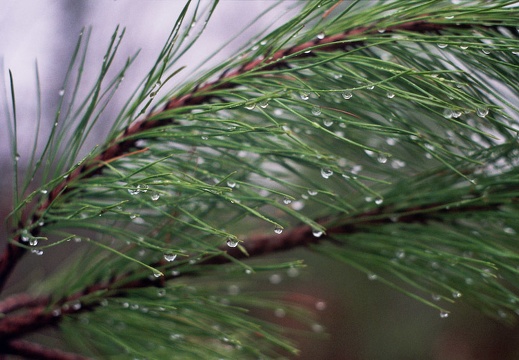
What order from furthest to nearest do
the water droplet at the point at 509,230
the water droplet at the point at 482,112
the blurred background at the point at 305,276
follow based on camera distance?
the blurred background at the point at 305,276, the water droplet at the point at 509,230, the water droplet at the point at 482,112

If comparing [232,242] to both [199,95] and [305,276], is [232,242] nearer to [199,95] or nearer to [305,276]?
[199,95]

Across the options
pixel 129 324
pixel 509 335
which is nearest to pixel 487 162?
pixel 129 324

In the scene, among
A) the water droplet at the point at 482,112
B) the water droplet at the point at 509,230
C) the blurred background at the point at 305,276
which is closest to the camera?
the water droplet at the point at 482,112

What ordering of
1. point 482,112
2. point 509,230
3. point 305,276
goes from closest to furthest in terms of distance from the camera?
point 482,112, point 509,230, point 305,276

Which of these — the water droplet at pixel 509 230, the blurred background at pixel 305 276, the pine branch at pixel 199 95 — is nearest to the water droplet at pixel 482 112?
the pine branch at pixel 199 95

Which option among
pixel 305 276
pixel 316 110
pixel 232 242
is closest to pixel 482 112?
pixel 316 110

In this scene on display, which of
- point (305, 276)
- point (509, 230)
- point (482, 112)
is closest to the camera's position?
point (482, 112)

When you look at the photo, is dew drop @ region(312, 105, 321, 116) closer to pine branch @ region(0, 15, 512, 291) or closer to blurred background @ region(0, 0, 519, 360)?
pine branch @ region(0, 15, 512, 291)

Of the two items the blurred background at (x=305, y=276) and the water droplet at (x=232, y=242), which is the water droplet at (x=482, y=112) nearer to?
the water droplet at (x=232, y=242)

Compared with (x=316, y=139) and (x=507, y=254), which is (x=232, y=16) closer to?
(x=316, y=139)
